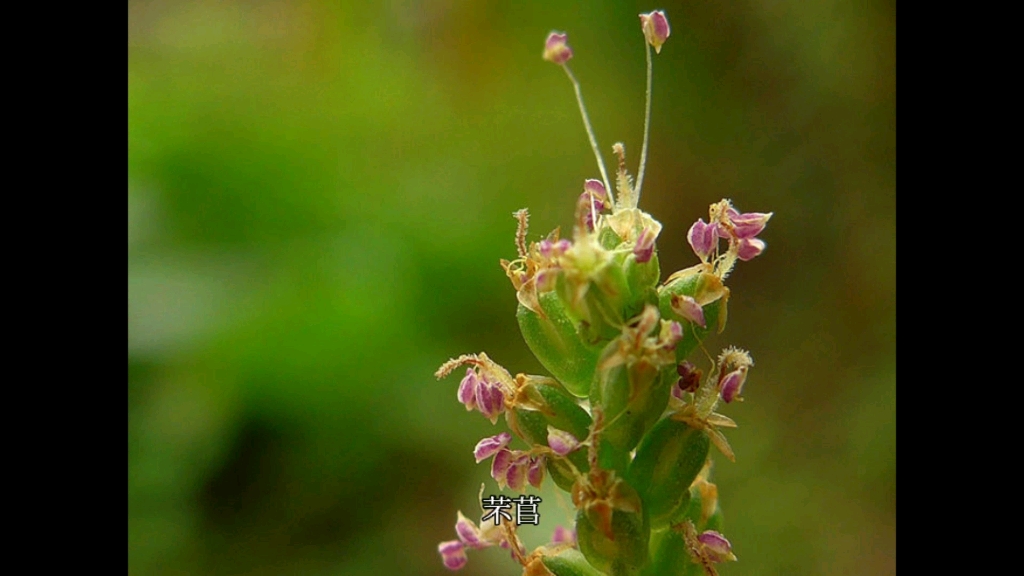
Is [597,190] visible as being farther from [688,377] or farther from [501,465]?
[501,465]

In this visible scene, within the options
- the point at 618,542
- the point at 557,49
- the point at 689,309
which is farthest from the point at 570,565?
the point at 557,49

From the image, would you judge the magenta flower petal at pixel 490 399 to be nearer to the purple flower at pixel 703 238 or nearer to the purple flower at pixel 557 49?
the purple flower at pixel 703 238

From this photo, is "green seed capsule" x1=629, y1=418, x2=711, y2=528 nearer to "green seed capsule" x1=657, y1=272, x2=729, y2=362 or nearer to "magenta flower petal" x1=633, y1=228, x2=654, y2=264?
"green seed capsule" x1=657, y1=272, x2=729, y2=362

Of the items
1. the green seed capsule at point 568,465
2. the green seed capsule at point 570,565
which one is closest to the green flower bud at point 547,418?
the green seed capsule at point 568,465

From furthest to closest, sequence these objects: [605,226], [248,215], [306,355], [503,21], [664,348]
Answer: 1. [503,21]
2. [248,215]
3. [306,355]
4. [605,226]
5. [664,348]

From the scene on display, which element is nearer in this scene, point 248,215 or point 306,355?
point 306,355

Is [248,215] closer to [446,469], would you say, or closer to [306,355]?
[306,355]
